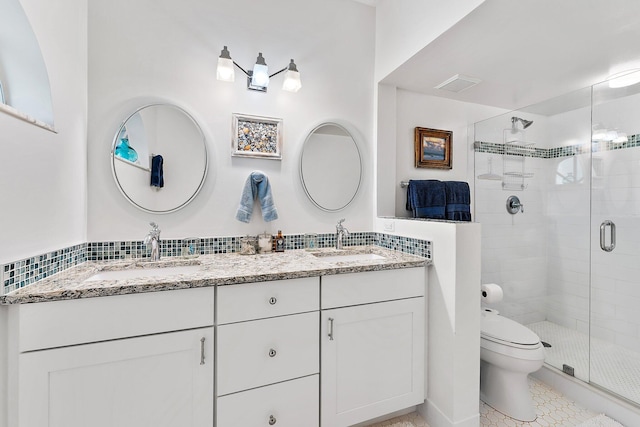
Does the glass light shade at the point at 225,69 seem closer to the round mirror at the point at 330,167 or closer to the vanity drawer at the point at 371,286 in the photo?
the round mirror at the point at 330,167

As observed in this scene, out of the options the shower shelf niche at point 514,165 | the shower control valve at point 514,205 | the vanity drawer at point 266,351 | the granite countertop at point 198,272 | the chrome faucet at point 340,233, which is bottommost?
the vanity drawer at point 266,351

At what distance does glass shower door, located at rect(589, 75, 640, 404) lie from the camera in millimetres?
2002

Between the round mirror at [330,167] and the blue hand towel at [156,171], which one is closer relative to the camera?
the blue hand towel at [156,171]

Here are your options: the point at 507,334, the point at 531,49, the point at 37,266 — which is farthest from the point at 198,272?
the point at 531,49

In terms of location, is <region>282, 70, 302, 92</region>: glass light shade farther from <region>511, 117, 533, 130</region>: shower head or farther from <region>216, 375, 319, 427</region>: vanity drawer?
<region>511, 117, 533, 130</region>: shower head

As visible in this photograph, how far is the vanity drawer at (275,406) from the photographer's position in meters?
1.22

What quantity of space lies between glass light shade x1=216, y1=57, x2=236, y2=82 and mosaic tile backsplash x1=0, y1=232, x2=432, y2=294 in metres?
A: 0.98

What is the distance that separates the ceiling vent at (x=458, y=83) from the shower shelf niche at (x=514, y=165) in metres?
0.74

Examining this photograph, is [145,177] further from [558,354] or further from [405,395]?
[558,354]

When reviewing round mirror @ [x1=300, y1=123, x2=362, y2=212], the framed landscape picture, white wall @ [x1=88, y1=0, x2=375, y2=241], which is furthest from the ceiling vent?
round mirror @ [x1=300, y1=123, x2=362, y2=212]

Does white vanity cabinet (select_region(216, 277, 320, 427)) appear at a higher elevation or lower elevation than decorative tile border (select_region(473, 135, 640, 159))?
lower

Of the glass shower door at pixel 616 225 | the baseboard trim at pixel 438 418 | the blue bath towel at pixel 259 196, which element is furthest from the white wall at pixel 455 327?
the glass shower door at pixel 616 225

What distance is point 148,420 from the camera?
3.65 feet

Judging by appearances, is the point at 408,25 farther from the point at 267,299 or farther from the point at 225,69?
the point at 267,299
